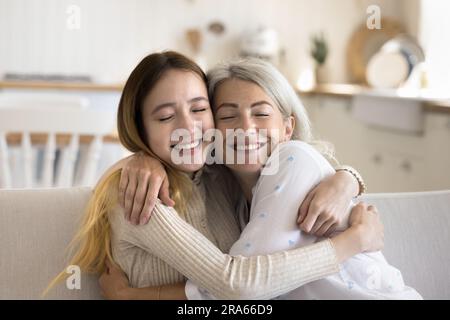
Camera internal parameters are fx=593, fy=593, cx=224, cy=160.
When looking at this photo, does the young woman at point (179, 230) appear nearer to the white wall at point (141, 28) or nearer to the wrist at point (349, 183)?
the wrist at point (349, 183)

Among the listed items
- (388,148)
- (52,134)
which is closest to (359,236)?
(52,134)

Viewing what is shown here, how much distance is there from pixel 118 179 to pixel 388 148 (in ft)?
8.55

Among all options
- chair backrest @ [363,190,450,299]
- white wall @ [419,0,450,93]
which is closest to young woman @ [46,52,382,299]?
chair backrest @ [363,190,450,299]

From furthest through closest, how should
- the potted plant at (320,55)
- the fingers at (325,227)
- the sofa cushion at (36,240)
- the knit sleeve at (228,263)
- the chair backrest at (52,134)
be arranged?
the potted plant at (320,55) → the chair backrest at (52,134) → the sofa cushion at (36,240) → the fingers at (325,227) → the knit sleeve at (228,263)

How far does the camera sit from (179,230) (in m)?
1.05

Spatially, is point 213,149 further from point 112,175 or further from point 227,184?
point 112,175

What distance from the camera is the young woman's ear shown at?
1316 millimetres

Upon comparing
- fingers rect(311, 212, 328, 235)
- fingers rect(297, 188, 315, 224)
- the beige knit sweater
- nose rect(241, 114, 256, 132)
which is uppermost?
nose rect(241, 114, 256, 132)

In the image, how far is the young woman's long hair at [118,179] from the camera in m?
1.18

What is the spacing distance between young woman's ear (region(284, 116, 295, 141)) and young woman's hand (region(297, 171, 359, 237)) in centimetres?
18

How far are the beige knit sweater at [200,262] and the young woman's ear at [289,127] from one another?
0.31m

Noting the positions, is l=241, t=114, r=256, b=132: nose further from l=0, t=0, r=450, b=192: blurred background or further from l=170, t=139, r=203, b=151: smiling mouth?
l=0, t=0, r=450, b=192: blurred background

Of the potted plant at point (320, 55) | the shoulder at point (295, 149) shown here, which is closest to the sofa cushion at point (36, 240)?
the shoulder at point (295, 149)

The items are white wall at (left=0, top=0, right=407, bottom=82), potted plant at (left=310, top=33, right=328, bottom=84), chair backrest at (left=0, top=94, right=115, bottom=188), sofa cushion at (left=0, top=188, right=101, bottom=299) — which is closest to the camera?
sofa cushion at (left=0, top=188, right=101, bottom=299)
